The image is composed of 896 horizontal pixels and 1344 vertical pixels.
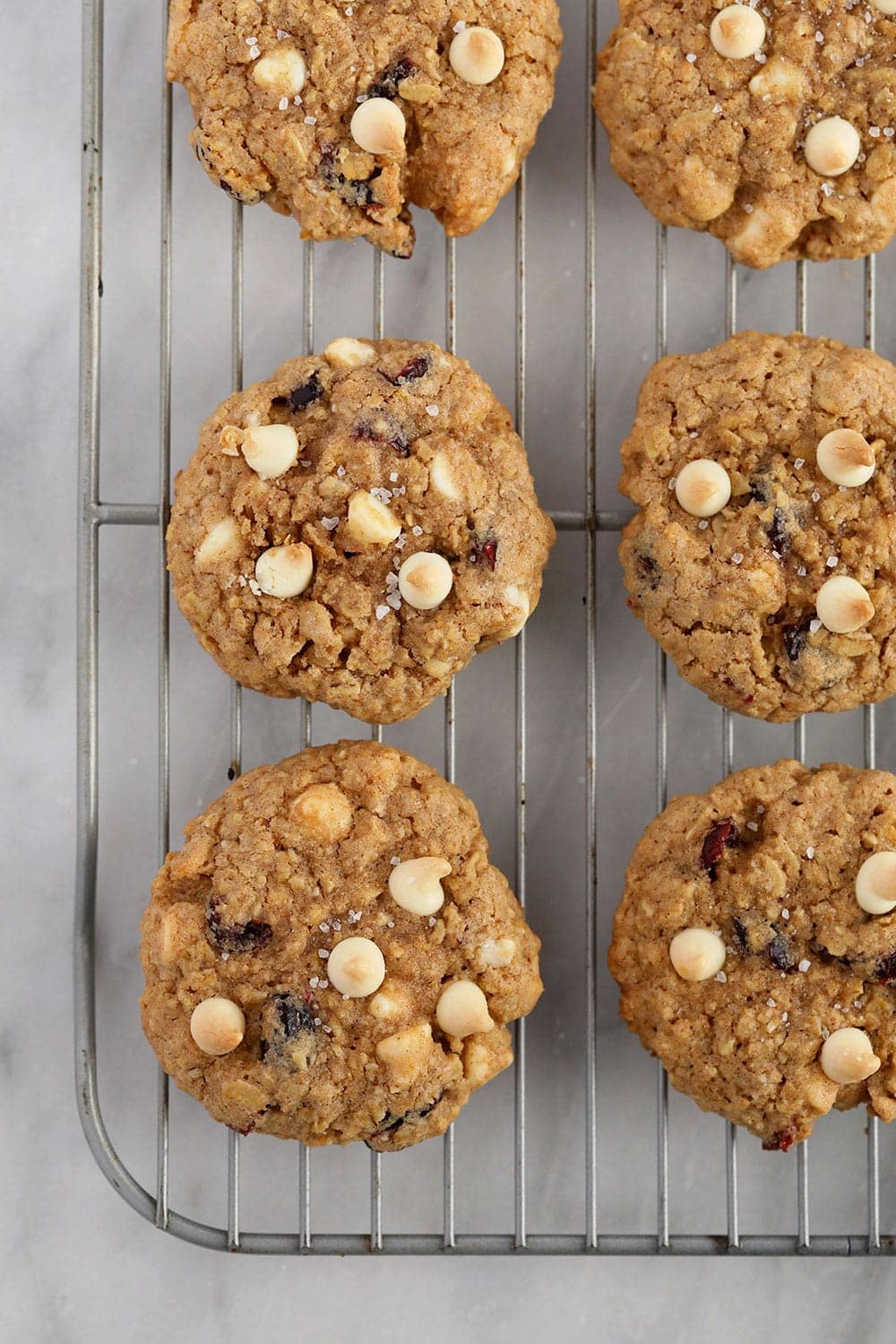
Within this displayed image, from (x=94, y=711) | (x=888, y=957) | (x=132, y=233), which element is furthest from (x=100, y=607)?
(x=888, y=957)

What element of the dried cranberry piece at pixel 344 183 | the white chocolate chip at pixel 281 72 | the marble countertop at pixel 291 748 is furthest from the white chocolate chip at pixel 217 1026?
the white chocolate chip at pixel 281 72

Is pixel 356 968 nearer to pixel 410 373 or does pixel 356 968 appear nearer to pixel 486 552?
pixel 486 552

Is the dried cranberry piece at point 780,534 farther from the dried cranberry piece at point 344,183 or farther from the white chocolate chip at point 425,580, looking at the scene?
the dried cranberry piece at point 344,183

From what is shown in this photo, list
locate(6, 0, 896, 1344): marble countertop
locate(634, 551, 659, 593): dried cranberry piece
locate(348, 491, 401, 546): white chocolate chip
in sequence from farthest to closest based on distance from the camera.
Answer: locate(6, 0, 896, 1344): marble countertop
locate(634, 551, 659, 593): dried cranberry piece
locate(348, 491, 401, 546): white chocolate chip

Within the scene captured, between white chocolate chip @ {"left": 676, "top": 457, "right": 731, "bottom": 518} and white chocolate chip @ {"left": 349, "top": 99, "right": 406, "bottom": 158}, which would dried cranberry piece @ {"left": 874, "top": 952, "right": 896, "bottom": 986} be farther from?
white chocolate chip @ {"left": 349, "top": 99, "right": 406, "bottom": 158}

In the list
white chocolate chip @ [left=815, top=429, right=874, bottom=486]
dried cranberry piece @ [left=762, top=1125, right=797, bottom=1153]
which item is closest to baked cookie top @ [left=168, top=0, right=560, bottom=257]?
white chocolate chip @ [left=815, top=429, right=874, bottom=486]

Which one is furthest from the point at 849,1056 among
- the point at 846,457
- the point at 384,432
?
the point at 384,432
